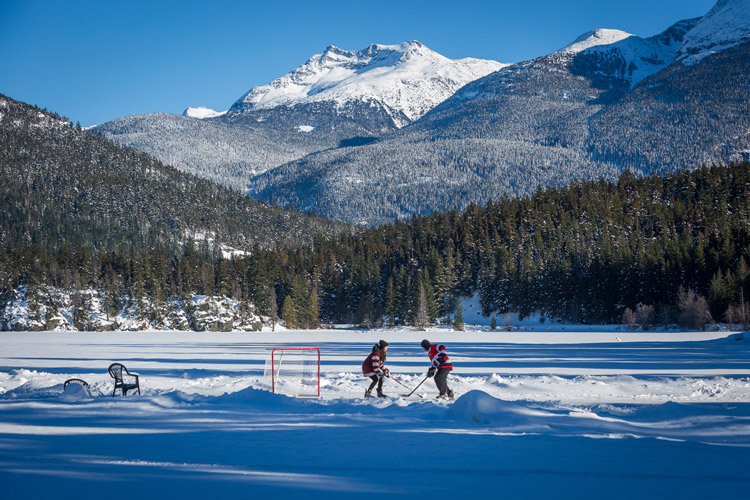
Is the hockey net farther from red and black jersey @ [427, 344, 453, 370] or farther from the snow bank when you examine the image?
the snow bank

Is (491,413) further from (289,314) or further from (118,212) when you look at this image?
(118,212)

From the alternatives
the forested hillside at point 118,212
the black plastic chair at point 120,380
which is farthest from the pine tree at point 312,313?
the black plastic chair at point 120,380

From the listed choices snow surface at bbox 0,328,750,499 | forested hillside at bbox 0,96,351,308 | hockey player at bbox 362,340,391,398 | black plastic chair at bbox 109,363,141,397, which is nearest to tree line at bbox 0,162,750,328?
forested hillside at bbox 0,96,351,308

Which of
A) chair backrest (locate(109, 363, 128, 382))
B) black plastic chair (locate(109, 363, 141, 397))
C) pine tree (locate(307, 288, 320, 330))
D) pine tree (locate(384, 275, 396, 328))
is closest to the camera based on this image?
black plastic chair (locate(109, 363, 141, 397))

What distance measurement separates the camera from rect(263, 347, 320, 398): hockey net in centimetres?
1581

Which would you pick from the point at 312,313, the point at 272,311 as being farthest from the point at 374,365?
the point at 272,311

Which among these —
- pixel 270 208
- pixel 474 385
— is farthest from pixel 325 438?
pixel 270 208

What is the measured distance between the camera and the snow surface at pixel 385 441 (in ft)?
23.4

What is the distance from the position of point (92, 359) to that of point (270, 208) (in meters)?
167

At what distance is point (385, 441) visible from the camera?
9.41 m

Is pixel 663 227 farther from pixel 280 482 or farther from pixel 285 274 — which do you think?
pixel 280 482

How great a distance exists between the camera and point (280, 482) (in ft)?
24.0

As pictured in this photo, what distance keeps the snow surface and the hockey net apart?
0.58m

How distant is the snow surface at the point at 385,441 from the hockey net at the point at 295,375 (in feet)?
1.91
